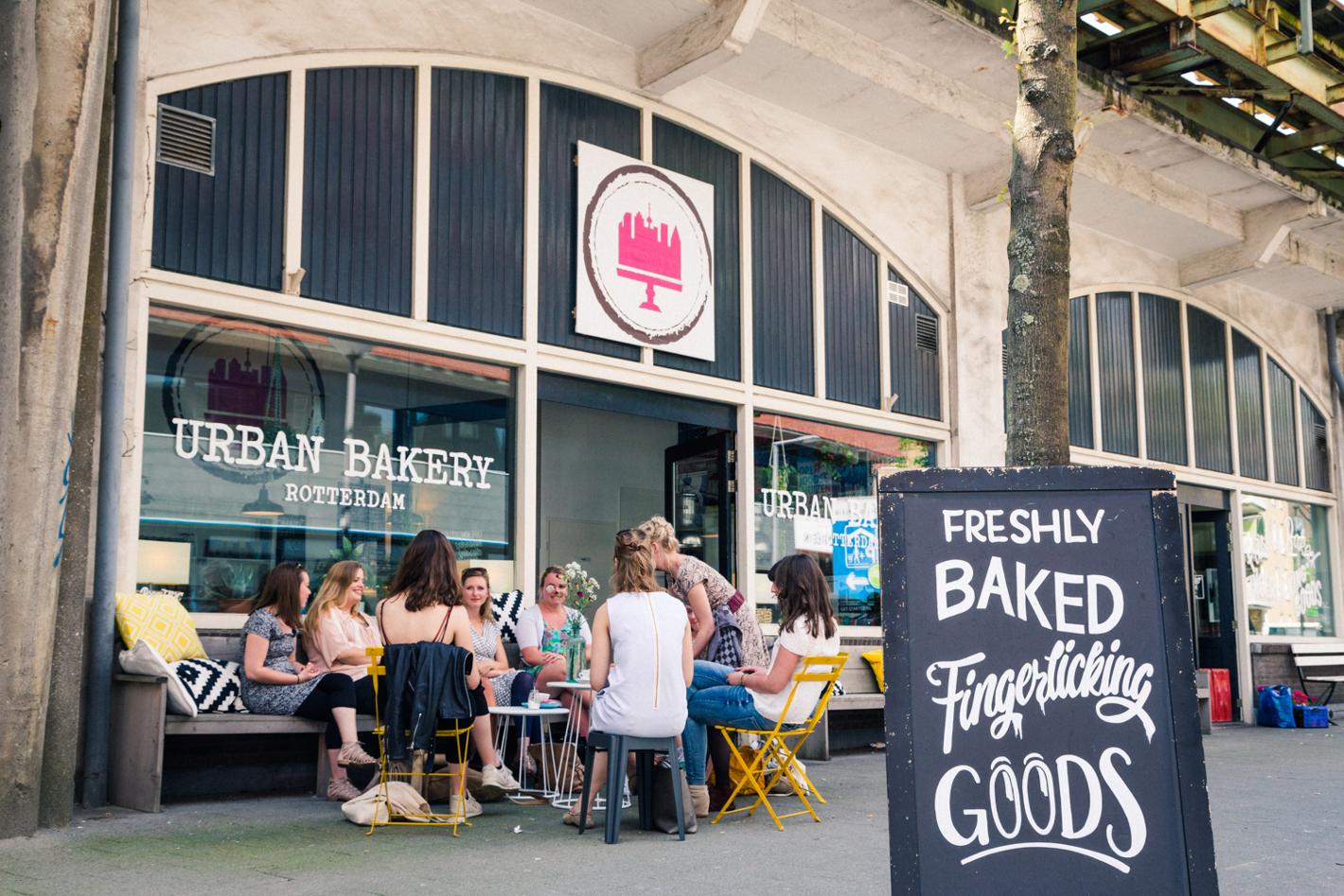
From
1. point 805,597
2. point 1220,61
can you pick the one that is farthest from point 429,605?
point 1220,61

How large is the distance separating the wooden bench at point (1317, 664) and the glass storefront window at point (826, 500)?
6.96m

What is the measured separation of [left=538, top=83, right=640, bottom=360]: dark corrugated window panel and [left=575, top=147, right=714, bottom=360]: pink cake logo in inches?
3.2

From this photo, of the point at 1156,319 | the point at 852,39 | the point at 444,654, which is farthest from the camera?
the point at 1156,319

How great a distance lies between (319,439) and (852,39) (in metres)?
5.34

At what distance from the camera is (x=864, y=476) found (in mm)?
11414

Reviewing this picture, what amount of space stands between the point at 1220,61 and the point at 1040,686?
9828 millimetres

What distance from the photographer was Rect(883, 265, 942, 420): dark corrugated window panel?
38.2ft

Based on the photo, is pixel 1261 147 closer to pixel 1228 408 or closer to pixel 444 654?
pixel 1228 408

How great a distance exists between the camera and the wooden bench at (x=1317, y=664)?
51.2 ft

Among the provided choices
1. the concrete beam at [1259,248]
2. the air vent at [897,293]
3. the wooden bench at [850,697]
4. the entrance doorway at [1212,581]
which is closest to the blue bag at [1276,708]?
the entrance doorway at [1212,581]

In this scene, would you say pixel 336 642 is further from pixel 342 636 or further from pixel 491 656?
pixel 491 656

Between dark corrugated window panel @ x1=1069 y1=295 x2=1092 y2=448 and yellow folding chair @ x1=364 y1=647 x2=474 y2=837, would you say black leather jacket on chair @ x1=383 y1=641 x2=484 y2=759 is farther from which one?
dark corrugated window panel @ x1=1069 y1=295 x2=1092 y2=448

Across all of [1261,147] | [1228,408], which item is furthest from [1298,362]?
[1261,147]

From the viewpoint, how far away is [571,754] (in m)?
7.11
